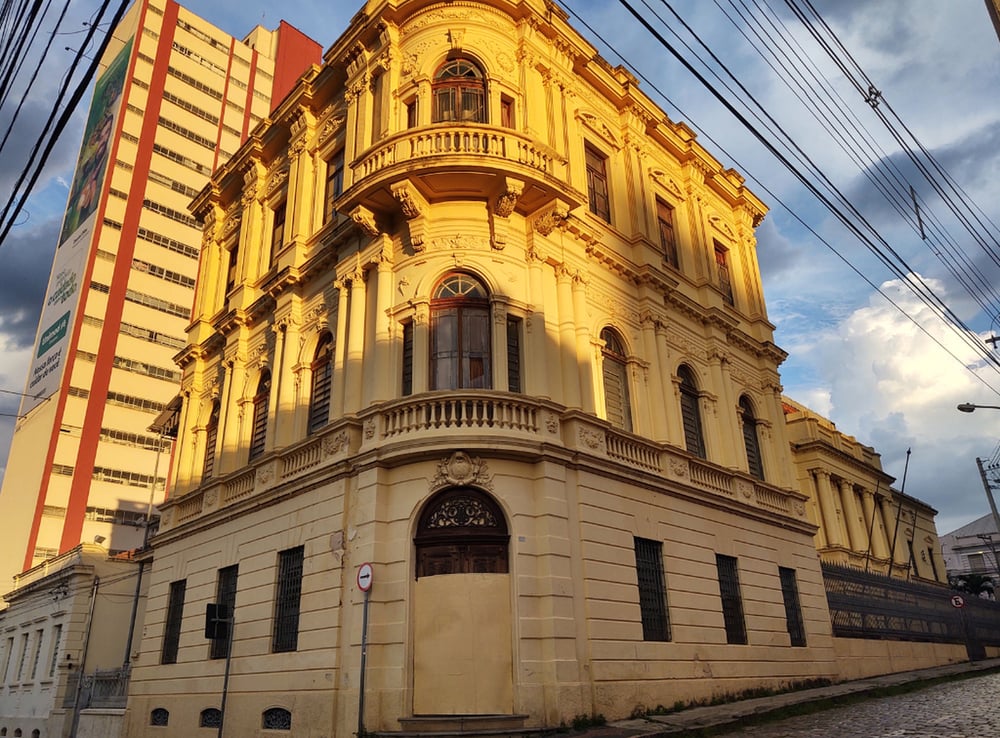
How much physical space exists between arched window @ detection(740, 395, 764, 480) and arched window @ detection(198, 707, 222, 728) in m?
16.0

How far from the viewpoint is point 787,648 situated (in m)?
20.9

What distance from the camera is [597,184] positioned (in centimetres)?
2217

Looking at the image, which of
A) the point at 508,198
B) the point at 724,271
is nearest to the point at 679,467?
the point at 508,198

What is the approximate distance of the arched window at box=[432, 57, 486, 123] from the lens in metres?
19.0

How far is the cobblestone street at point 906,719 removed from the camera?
1147 centimetres

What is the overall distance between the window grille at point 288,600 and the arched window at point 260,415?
434 cm

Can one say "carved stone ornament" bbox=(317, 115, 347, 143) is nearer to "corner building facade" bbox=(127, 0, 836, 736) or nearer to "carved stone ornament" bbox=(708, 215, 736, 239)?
"corner building facade" bbox=(127, 0, 836, 736)

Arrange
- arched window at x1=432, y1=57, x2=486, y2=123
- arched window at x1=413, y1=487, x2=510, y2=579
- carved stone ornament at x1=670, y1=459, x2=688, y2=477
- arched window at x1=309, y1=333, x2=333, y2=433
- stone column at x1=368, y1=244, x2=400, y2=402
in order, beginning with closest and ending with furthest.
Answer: arched window at x1=413, y1=487, x2=510, y2=579
stone column at x1=368, y1=244, x2=400, y2=402
arched window at x1=432, y1=57, x2=486, y2=123
carved stone ornament at x1=670, y1=459, x2=688, y2=477
arched window at x1=309, y1=333, x2=333, y2=433

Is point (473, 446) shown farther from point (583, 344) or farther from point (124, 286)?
point (124, 286)

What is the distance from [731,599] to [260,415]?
13.8m

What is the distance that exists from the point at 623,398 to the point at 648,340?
7.18 feet

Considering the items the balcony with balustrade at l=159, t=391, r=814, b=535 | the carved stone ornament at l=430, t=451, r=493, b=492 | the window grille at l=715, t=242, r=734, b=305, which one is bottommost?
the carved stone ornament at l=430, t=451, r=493, b=492

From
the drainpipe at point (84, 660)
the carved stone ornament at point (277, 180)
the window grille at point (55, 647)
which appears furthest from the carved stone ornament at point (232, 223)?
the window grille at point (55, 647)

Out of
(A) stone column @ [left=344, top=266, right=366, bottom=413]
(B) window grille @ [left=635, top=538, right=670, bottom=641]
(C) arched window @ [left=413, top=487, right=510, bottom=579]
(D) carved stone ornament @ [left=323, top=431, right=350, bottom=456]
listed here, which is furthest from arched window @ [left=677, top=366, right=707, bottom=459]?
(D) carved stone ornament @ [left=323, top=431, right=350, bottom=456]
